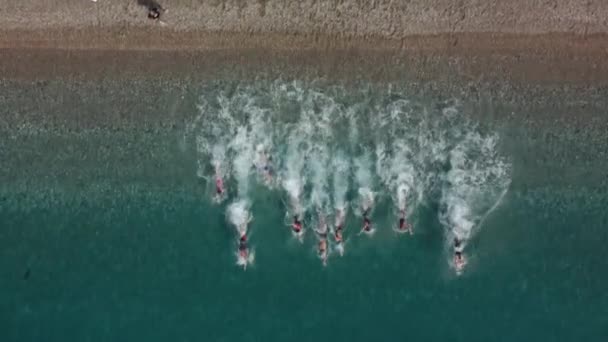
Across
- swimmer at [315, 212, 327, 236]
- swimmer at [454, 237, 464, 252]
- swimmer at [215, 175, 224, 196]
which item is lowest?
swimmer at [454, 237, 464, 252]

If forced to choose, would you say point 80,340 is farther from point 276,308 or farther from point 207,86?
point 207,86

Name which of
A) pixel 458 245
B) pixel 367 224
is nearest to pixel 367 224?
pixel 367 224

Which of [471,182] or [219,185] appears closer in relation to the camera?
[471,182]

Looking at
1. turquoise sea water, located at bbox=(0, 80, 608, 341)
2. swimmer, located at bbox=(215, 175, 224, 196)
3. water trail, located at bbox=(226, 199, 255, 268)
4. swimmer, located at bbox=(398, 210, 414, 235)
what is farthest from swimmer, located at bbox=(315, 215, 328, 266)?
swimmer, located at bbox=(215, 175, 224, 196)

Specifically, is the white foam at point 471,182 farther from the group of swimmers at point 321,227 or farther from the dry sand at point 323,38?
the dry sand at point 323,38

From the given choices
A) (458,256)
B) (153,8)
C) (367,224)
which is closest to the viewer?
(458,256)

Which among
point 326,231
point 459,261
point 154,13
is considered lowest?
point 459,261

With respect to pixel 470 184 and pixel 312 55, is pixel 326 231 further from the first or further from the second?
pixel 312 55

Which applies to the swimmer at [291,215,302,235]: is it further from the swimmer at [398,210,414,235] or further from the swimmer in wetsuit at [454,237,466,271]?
the swimmer in wetsuit at [454,237,466,271]

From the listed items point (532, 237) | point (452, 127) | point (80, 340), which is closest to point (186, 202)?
point (80, 340)
